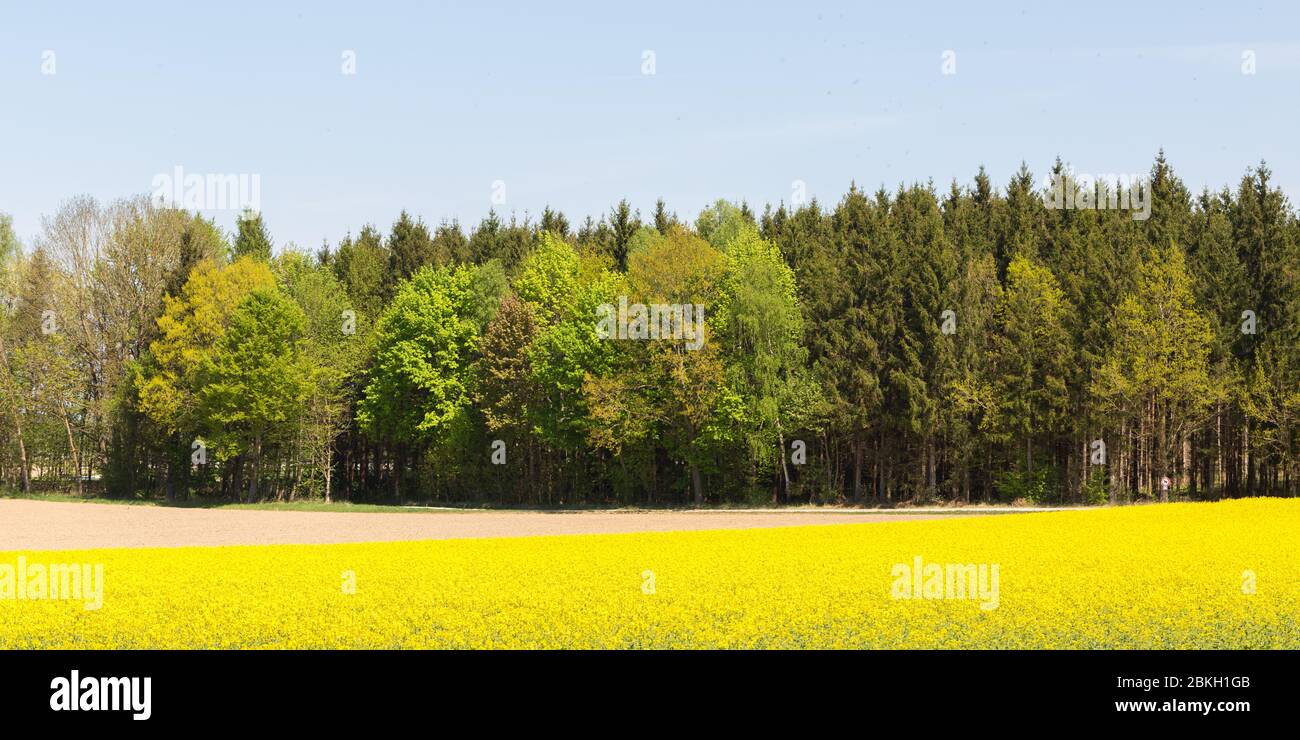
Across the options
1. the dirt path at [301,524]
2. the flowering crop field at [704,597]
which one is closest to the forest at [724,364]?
the dirt path at [301,524]

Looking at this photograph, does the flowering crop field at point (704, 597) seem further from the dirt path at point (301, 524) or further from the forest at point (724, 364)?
the forest at point (724, 364)

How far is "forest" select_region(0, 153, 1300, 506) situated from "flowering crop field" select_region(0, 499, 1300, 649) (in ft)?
143

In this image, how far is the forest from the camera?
77.9 meters

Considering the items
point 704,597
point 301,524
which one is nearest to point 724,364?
point 301,524

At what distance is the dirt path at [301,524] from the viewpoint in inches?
1895

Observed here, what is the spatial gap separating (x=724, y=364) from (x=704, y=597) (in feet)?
194

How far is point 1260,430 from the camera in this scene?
2972 inches

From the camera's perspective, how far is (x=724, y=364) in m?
82.4

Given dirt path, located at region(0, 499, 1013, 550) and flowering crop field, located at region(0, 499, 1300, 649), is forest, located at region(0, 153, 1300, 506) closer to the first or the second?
dirt path, located at region(0, 499, 1013, 550)

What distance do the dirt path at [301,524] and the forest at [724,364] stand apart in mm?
10844

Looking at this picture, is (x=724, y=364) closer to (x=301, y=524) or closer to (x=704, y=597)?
(x=301, y=524)

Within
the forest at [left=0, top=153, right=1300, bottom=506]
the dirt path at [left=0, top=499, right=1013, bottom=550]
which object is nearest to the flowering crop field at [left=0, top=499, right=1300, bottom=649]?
the dirt path at [left=0, top=499, right=1013, bottom=550]
